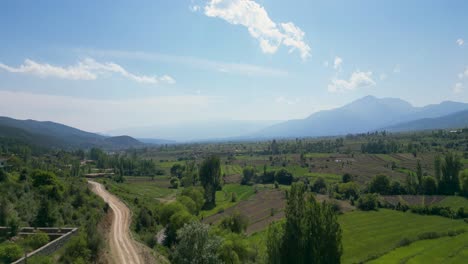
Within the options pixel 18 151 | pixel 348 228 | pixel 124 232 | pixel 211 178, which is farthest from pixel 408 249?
pixel 18 151

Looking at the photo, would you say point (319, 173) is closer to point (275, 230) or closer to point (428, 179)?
point (428, 179)

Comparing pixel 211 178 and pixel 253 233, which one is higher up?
pixel 211 178

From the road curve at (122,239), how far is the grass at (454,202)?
201 feet

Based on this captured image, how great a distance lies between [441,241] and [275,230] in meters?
31.1

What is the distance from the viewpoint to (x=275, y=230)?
3312 cm

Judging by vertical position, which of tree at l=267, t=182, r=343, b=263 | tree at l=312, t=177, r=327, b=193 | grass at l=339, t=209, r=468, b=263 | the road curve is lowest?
grass at l=339, t=209, r=468, b=263

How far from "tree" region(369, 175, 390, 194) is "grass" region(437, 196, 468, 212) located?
13116 millimetres

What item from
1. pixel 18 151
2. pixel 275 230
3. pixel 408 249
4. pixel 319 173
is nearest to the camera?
pixel 275 230

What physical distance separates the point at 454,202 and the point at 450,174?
14.5 metres

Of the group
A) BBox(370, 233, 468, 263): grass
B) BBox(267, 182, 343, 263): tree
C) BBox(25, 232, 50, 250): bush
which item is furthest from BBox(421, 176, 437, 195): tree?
BBox(25, 232, 50, 250): bush

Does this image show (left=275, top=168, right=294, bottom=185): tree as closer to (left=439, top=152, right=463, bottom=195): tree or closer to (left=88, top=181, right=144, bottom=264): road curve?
(left=439, top=152, right=463, bottom=195): tree

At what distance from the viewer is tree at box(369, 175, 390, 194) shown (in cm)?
8619

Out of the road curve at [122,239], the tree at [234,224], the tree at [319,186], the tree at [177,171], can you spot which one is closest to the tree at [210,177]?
the tree at [319,186]

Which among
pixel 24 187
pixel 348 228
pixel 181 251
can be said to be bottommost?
pixel 348 228
